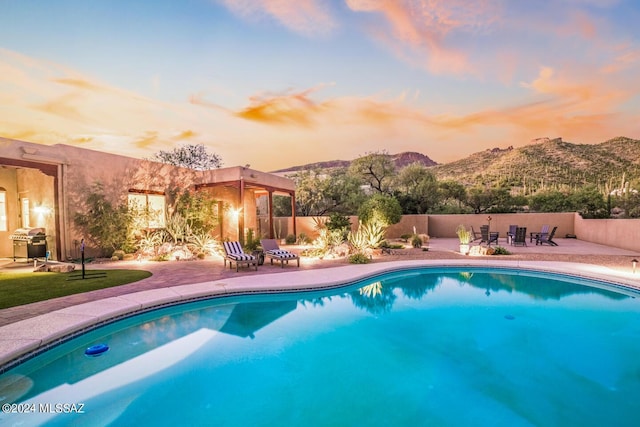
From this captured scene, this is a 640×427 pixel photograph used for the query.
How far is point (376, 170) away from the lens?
24.7 metres

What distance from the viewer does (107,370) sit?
3967 millimetres

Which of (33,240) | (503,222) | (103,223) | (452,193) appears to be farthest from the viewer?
(452,193)

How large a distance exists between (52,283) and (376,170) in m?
21.0

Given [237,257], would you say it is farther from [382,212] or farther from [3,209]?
[3,209]

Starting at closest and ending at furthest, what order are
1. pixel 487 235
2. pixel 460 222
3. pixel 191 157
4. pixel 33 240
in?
pixel 33 240, pixel 487 235, pixel 460 222, pixel 191 157

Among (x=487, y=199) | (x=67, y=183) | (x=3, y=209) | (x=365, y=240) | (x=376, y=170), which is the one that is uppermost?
(x=376, y=170)

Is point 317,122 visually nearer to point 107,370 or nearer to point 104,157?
point 104,157

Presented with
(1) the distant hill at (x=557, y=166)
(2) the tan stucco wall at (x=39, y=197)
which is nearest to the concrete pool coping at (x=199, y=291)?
(2) the tan stucco wall at (x=39, y=197)

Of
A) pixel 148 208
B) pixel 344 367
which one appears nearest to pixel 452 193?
pixel 148 208

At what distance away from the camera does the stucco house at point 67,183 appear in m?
9.62

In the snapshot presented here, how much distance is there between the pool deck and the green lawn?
0.39m

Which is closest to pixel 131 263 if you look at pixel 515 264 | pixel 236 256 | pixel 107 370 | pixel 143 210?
pixel 143 210

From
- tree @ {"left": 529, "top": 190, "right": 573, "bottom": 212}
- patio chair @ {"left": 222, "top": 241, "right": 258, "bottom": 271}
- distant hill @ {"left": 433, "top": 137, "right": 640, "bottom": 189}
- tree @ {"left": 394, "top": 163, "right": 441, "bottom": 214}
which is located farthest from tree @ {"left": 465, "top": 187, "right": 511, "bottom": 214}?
patio chair @ {"left": 222, "top": 241, "right": 258, "bottom": 271}

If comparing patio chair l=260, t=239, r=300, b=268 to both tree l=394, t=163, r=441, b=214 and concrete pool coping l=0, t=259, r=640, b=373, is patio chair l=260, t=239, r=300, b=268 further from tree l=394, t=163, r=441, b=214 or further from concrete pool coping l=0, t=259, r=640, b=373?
tree l=394, t=163, r=441, b=214
